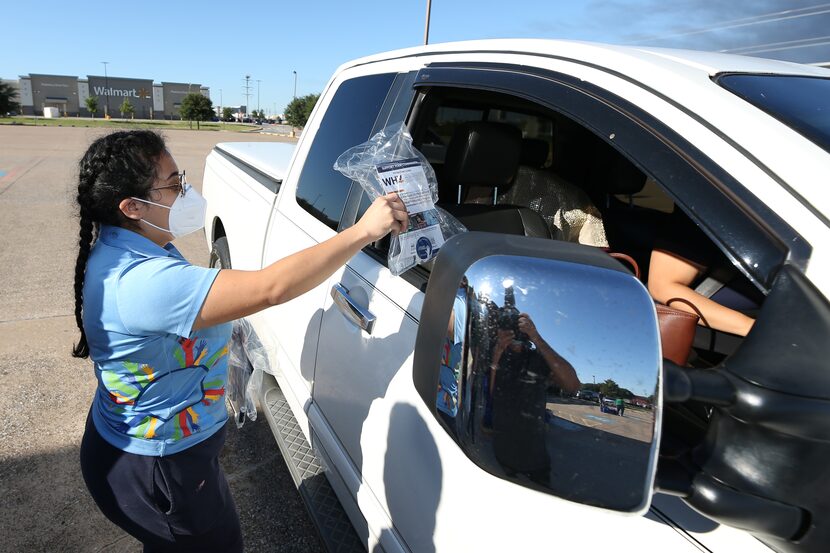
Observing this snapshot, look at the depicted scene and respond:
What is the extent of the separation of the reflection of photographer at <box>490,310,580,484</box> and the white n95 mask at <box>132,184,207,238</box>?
1.26 metres

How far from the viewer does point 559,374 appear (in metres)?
0.74

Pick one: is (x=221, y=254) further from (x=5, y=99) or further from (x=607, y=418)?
(x=5, y=99)

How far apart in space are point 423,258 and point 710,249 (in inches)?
39.4

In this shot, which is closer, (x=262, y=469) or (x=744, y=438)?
(x=744, y=438)


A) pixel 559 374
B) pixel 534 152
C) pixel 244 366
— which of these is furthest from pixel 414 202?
pixel 534 152

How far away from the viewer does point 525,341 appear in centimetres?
74

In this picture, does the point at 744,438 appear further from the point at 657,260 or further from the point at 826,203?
the point at 657,260

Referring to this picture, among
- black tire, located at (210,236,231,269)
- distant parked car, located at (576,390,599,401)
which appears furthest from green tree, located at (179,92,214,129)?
distant parked car, located at (576,390,599,401)

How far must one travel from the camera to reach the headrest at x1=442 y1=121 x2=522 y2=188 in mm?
2203

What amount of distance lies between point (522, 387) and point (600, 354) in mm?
111

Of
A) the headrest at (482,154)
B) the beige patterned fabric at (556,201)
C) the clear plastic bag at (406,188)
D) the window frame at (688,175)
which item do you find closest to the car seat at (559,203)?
the beige patterned fabric at (556,201)

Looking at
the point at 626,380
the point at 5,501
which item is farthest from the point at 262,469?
the point at 626,380

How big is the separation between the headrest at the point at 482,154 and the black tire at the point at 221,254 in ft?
6.29

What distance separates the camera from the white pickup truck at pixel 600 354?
748 mm
